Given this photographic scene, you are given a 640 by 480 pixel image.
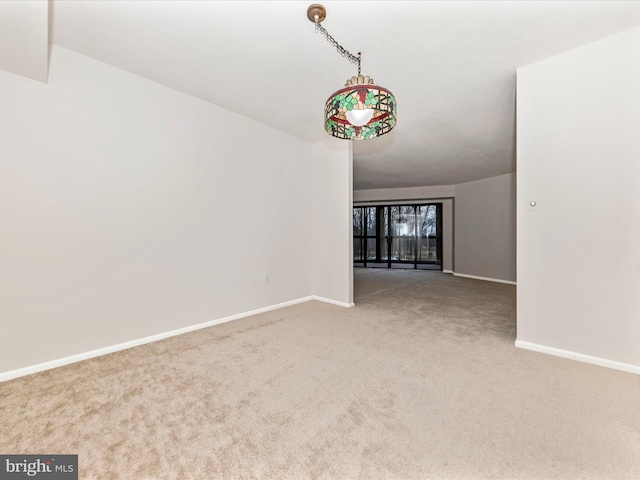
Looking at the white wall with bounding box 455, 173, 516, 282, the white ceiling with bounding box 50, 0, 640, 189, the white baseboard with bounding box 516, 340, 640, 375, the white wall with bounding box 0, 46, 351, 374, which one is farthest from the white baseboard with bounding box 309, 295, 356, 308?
the white wall with bounding box 455, 173, 516, 282

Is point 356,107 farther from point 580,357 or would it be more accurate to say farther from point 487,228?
point 487,228

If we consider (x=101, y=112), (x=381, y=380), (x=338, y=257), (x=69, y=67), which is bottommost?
(x=381, y=380)

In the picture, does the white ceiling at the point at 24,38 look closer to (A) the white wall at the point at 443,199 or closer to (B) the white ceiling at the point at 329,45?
(B) the white ceiling at the point at 329,45

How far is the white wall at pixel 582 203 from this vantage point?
200 cm

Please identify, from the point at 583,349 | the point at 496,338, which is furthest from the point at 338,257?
the point at 583,349

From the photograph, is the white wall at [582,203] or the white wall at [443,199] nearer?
the white wall at [582,203]

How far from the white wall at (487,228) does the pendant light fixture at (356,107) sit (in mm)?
5353

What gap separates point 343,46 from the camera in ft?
6.75

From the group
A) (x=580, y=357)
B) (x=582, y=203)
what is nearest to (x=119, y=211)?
(x=582, y=203)

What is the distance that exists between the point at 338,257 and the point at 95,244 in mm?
2769

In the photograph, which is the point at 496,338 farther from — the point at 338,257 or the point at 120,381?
the point at 120,381

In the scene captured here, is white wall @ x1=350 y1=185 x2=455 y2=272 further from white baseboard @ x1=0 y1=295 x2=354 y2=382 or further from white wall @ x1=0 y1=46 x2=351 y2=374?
white baseboard @ x1=0 y1=295 x2=354 y2=382

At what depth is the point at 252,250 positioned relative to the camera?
3486 millimetres

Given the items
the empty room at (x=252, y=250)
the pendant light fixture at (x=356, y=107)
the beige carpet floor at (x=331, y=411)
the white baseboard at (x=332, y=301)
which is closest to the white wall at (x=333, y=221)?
the white baseboard at (x=332, y=301)
